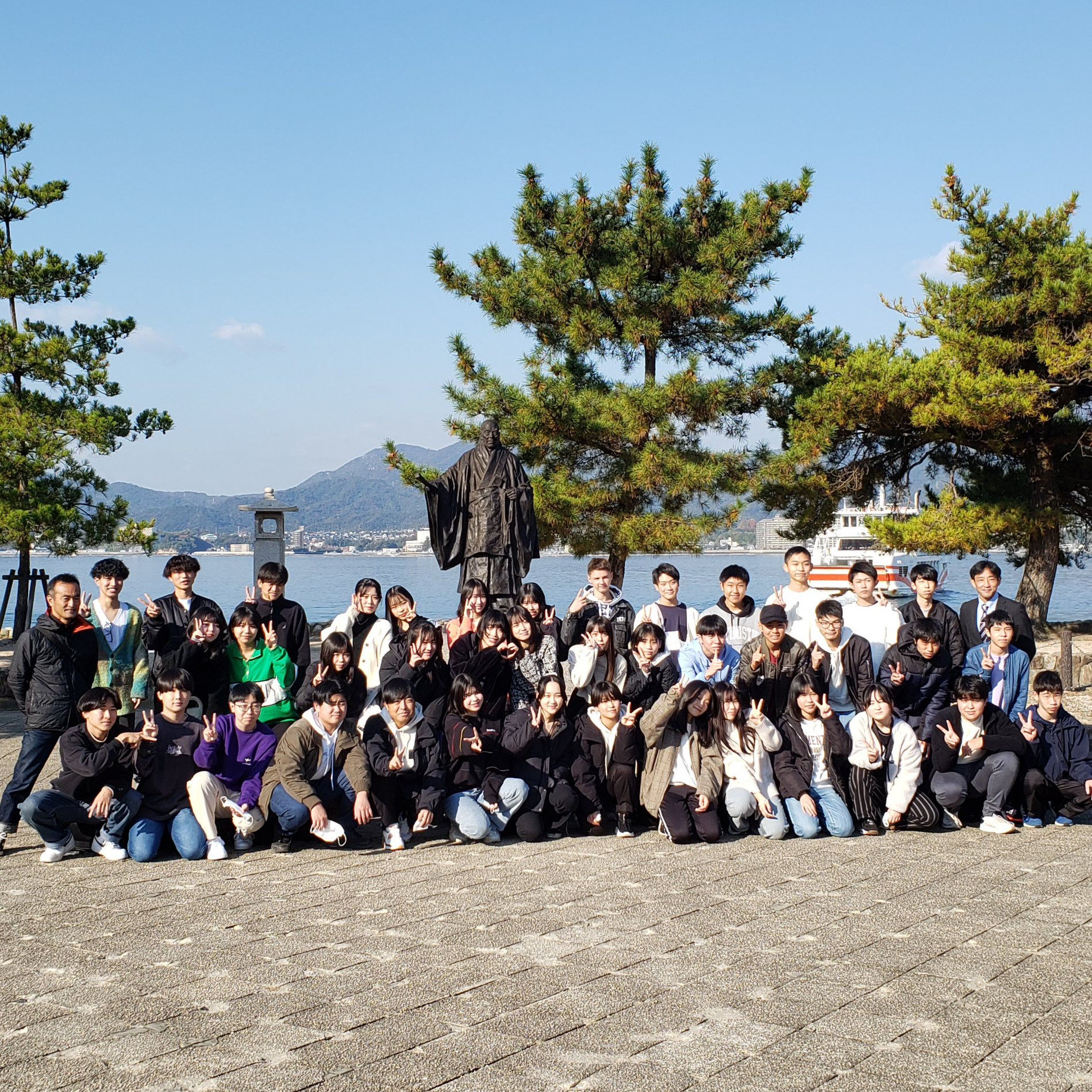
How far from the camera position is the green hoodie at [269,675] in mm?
6047

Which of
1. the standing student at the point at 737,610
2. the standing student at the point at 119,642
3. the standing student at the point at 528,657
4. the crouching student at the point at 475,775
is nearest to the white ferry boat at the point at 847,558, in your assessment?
the standing student at the point at 737,610

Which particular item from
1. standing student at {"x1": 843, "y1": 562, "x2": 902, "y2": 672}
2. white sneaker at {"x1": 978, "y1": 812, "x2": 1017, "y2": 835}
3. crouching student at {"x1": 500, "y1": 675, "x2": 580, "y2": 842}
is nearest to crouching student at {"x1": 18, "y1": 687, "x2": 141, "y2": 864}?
crouching student at {"x1": 500, "y1": 675, "x2": 580, "y2": 842}

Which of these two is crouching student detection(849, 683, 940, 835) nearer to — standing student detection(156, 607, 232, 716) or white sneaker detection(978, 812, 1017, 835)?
white sneaker detection(978, 812, 1017, 835)

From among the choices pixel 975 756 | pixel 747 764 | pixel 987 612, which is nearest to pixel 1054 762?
pixel 975 756

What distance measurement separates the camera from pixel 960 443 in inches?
643

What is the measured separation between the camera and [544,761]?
5.72 meters

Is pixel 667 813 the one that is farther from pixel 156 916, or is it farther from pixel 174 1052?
pixel 174 1052

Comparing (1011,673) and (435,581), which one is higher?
(1011,673)

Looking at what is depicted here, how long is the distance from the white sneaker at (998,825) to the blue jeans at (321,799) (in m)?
3.30

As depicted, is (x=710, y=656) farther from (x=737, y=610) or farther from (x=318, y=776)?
(x=318, y=776)

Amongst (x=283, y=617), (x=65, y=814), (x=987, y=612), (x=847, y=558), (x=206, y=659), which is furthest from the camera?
(x=847, y=558)

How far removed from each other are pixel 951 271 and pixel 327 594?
37947 millimetres

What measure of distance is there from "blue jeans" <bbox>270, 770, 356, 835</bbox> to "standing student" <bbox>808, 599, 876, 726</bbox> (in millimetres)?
2588

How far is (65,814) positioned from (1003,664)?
5032 millimetres
